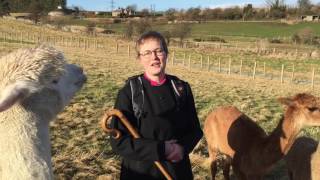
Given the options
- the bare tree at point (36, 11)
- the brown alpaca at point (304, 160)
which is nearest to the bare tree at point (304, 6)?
the bare tree at point (36, 11)

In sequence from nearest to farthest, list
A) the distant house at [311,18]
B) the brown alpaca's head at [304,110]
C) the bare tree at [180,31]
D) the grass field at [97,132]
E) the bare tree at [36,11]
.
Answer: the brown alpaca's head at [304,110] < the grass field at [97,132] < the bare tree at [180,31] < the bare tree at [36,11] < the distant house at [311,18]

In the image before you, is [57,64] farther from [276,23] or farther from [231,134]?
[276,23]

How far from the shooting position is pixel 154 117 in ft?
11.4

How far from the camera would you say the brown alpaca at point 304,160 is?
6313 millimetres

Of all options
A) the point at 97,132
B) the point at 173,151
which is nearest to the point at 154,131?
the point at 173,151

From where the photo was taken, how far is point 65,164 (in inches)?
260

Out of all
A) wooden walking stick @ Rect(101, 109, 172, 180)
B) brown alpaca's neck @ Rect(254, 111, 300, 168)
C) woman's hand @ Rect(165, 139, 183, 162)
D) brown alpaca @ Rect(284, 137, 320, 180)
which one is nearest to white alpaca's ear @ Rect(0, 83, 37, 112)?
wooden walking stick @ Rect(101, 109, 172, 180)

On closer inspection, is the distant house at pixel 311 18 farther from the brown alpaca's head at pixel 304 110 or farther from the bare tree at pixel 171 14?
the brown alpaca's head at pixel 304 110

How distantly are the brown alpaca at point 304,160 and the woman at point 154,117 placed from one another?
3323mm

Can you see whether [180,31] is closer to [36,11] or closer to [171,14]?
[36,11]

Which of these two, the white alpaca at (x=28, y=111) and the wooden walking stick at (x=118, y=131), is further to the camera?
the wooden walking stick at (x=118, y=131)

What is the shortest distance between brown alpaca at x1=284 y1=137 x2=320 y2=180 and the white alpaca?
14.6 ft

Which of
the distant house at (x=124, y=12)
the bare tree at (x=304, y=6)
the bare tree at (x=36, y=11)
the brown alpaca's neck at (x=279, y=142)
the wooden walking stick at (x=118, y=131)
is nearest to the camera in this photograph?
the wooden walking stick at (x=118, y=131)

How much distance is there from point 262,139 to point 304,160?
0.74 metres
